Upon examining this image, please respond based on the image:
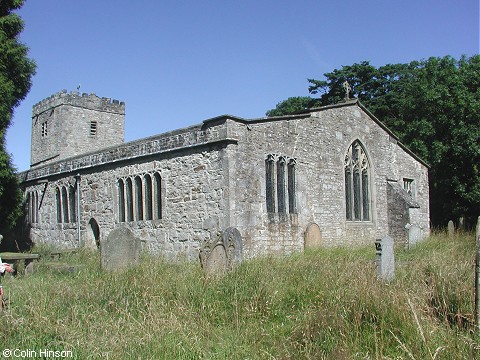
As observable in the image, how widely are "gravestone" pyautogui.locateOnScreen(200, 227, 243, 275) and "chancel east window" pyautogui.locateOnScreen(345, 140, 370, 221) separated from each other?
8732mm

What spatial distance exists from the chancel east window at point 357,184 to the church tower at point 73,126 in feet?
60.3

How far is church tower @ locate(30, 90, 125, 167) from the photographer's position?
31.4m

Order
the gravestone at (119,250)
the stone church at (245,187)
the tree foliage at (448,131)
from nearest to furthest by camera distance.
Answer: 1. the gravestone at (119,250)
2. the stone church at (245,187)
3. the tree foliage at (448,131)

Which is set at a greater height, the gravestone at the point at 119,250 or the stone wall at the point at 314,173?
the stone wall at the point at 314,173

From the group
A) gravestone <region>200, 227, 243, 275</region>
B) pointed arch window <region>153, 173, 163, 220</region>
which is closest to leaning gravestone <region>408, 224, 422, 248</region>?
gravestone <region>200, 227, 243, 275</region>

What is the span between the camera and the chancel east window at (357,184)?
61.1ft

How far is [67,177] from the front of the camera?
20.4 m

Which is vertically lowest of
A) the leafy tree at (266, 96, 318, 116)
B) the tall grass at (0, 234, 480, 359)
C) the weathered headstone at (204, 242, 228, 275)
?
the tall grass at (0, 234, 480, 359)

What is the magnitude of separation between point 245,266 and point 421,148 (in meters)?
20.0

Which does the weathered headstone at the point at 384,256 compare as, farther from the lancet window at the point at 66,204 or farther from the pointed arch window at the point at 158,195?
the lancet window at the point at 66,204

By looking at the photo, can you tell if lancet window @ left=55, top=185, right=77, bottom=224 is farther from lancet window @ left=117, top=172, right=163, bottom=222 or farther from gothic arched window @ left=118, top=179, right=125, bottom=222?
lancet window @ left=117, top=172, right=163, bottom=222

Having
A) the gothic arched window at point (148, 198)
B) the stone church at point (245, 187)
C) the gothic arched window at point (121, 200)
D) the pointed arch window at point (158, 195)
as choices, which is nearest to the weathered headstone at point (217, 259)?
the stone church at point (245, 187)

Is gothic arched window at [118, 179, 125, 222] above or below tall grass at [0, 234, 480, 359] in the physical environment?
above

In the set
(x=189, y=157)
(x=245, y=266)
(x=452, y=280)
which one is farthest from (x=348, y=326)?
(x=189, y=157)
